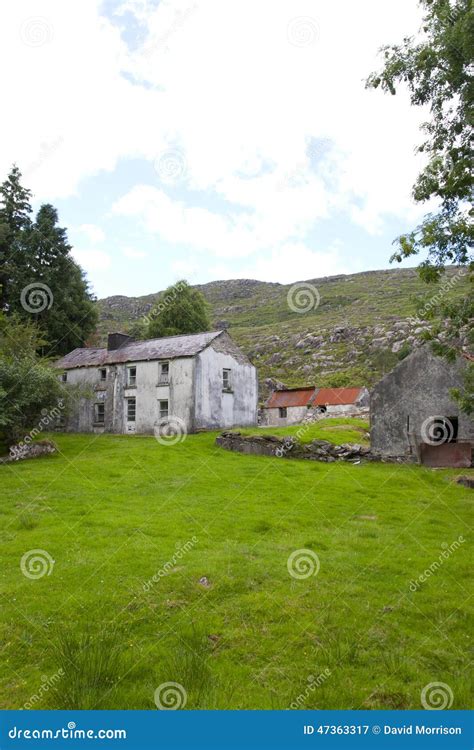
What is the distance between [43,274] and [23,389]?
2584 centimetres

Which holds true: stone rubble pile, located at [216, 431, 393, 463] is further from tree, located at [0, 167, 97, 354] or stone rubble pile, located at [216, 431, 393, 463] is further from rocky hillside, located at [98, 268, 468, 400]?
tree, located at [0, 167, 97, 354]

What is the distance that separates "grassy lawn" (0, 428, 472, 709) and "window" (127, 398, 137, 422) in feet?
84.5

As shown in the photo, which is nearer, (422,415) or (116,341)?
(422,415)

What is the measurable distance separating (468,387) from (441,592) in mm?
6076

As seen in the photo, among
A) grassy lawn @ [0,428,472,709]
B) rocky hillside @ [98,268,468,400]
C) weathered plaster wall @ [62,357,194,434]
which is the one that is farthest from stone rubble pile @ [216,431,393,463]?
rocky hillside @ [98,268,468,400]

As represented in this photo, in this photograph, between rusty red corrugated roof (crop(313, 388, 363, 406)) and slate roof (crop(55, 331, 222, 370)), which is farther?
rusty red corrugated roof (crop(313, 388, 363, 406))

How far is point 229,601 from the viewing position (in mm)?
10289

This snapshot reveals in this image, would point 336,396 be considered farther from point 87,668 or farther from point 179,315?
point 87,668

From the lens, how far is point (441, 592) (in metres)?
11.2

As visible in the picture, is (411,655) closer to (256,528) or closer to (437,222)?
(256,528)

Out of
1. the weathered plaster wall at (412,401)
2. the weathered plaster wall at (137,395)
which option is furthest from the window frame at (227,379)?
the weathered plaster wall at (412,401)

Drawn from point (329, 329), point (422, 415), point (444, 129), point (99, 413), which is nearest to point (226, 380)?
point (99, 413)

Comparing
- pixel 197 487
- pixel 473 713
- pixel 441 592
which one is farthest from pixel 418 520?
pixel 473 713

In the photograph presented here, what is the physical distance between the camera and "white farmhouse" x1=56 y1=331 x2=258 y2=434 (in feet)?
142
